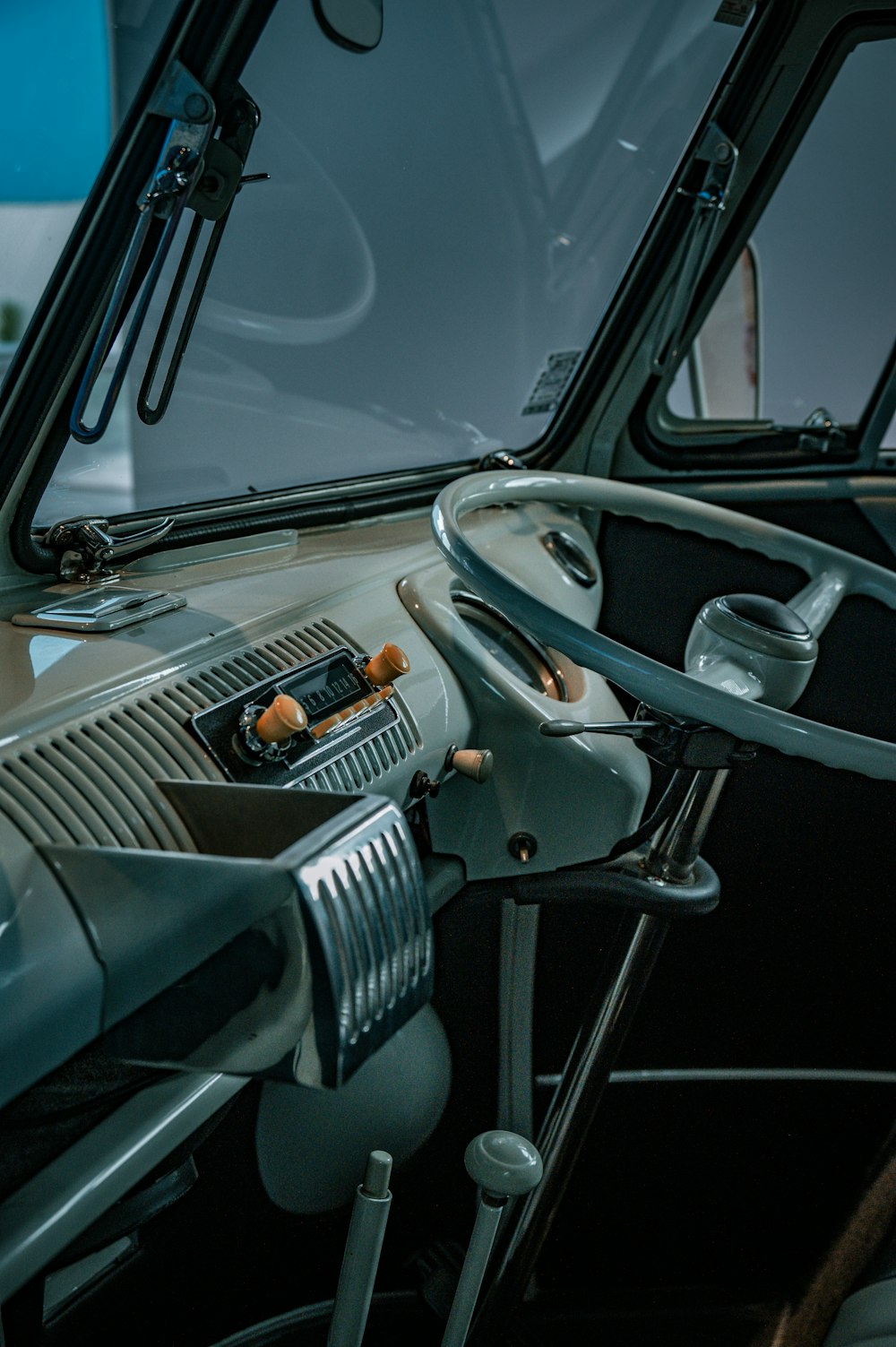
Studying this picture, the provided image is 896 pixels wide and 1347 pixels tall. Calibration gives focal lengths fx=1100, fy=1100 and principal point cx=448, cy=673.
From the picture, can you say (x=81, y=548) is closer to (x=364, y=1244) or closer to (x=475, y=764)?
(x=475, y=764)

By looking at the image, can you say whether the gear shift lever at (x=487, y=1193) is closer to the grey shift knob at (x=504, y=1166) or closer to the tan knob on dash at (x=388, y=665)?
the grey shift knob at (x=504, y=1166)

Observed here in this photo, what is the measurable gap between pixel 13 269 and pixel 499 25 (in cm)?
93

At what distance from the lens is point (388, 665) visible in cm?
111

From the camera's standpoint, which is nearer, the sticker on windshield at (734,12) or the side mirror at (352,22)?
the side mirror at (352,22)

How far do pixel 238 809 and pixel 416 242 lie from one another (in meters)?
1.19

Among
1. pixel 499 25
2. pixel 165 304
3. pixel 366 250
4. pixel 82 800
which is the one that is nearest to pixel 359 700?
pixel 82 800

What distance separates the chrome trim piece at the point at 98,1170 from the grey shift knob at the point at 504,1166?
38 cm

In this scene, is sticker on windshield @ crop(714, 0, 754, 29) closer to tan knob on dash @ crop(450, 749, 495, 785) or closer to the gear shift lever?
tan knob on dash @ crop(450, 749, 495, 785)

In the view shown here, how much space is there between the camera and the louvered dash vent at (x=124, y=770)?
0.77 metres

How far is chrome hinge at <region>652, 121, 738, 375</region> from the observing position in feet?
6.73

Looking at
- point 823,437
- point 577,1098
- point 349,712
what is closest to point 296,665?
point 349,712

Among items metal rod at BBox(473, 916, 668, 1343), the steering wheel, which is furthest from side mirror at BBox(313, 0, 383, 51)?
metal rod at BBox(473, 916, 668, 1343)

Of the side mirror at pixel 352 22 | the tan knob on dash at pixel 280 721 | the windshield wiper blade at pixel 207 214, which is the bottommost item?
the tan knob on dash at pixel 280 721

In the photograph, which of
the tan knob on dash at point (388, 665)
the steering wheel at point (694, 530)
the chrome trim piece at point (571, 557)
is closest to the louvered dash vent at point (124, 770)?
the tan knob on dash at point (388, 665)
